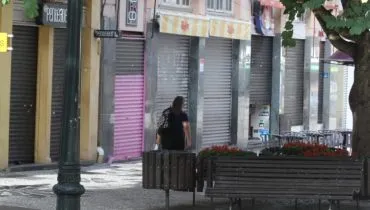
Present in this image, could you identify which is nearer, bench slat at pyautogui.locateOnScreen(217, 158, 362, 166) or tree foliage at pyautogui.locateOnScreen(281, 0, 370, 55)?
tree foliage at pyautogui.locateOnScreen(281, 0, 370, 55)

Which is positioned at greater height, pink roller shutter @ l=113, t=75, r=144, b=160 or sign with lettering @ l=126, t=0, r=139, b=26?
sign with lettering @ l=126, t=0, r=139, b=26

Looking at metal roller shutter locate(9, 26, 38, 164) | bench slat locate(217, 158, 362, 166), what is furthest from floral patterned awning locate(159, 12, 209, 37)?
bench slat locate(217, 158, 362, 166)

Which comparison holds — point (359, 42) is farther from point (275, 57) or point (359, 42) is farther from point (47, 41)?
point (275, 57)

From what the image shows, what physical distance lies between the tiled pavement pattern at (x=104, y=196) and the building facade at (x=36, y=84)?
930 mm

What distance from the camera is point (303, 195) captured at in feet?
32.3

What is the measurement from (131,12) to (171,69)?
8.60 ft

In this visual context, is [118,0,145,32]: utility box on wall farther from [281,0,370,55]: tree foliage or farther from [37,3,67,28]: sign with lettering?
[281,0,370,55]: tree foliage

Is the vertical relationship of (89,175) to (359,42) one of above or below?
below

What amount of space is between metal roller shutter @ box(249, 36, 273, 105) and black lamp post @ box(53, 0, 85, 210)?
16684 mm

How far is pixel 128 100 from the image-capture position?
19016mm

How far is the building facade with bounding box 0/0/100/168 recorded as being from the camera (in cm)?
1565

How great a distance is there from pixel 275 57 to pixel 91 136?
31.3 ft

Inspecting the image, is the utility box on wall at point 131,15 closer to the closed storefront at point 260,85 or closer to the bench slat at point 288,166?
the closed storefront at point 260,85

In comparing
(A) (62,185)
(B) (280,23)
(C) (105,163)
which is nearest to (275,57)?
(B) (280,23)
